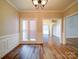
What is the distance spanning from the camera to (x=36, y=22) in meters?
9.20

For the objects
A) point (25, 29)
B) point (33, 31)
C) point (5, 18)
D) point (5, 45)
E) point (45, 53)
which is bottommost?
point (45, 53)

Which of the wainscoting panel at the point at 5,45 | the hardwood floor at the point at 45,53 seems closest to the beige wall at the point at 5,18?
the wainscoting panel at the point at 5,45

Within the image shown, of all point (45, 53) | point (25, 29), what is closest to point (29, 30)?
point (25, 29)

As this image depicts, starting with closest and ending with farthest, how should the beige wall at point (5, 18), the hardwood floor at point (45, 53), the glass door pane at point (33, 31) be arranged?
the beige wall at point (5, 18) < the hardwood floor at point (45, 53) < the glass door pane at point (33, 31)

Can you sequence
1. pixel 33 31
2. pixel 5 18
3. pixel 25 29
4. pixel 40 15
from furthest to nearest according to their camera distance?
pixel 25 29 → pixel 33 31 → pixel 40 15 → pixel 5 18

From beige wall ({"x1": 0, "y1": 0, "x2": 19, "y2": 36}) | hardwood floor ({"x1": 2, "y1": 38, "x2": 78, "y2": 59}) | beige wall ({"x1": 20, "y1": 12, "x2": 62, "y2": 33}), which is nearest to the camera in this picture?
beige wall ({"x1": 0, "y1": 0, "x2": 19, "y2": 36})

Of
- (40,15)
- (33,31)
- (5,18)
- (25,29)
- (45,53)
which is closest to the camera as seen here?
(5,18)

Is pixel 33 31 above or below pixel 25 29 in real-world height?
below

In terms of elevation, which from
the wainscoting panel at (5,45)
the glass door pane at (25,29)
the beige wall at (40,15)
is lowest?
the wainscoting panel at (5,45)

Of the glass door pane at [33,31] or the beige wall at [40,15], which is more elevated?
the beige wall at [40,15]

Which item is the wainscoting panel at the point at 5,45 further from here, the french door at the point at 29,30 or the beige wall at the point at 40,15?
the beige wall at the point at 40,15

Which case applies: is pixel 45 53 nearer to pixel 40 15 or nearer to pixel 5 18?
pixel 5 18

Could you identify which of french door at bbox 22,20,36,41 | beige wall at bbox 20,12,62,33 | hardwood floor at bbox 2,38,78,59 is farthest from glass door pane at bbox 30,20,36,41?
hardwood floor at bbox 2,38,78,59

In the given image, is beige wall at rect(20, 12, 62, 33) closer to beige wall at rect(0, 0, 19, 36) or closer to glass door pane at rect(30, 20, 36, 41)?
glass door pane at rect(30, 20, 36, 41)
